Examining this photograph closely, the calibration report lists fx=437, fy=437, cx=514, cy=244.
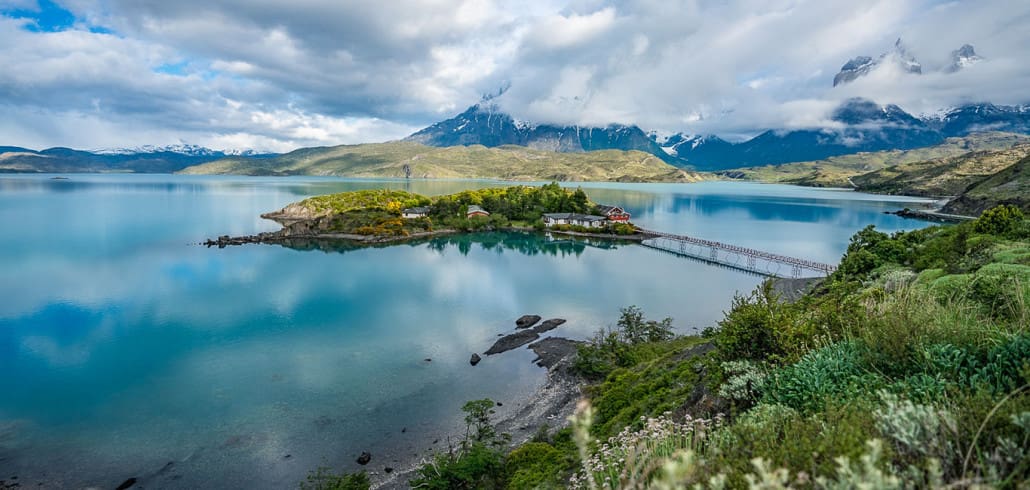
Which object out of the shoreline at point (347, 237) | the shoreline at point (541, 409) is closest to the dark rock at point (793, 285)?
the shoreline at point (541, 409)

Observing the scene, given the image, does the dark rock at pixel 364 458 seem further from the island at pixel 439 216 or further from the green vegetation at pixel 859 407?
the island at pixel 439 216

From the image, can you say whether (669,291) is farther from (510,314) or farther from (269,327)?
(269,327)

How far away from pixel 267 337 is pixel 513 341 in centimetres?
1873

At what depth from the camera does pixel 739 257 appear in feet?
214

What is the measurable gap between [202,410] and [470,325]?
1872 centimetres

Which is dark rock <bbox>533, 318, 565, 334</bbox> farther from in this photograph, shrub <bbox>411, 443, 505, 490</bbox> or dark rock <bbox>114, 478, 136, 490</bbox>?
dark rock <bbox>114, 478, 136, 490</bbox>

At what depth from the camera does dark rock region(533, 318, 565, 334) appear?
35406 mm

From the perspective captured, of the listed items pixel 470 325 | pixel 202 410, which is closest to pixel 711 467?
pixel 202 410

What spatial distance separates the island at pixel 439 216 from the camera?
259 ft

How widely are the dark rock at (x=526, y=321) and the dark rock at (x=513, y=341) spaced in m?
1.40

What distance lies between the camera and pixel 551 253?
67000 millimetres

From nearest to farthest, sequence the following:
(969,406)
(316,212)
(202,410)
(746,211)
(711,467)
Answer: (969,406) < (711,467) < (202,410) < (316,212) < (746,211)

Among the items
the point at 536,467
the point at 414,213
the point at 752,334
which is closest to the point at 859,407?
the point at 752,334

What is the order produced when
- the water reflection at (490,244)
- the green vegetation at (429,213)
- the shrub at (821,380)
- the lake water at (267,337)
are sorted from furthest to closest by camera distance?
the green vegetation at (429,213) < the water reflection at (490,244) < the lake water at (267,337) < the shrub at (821,380)
